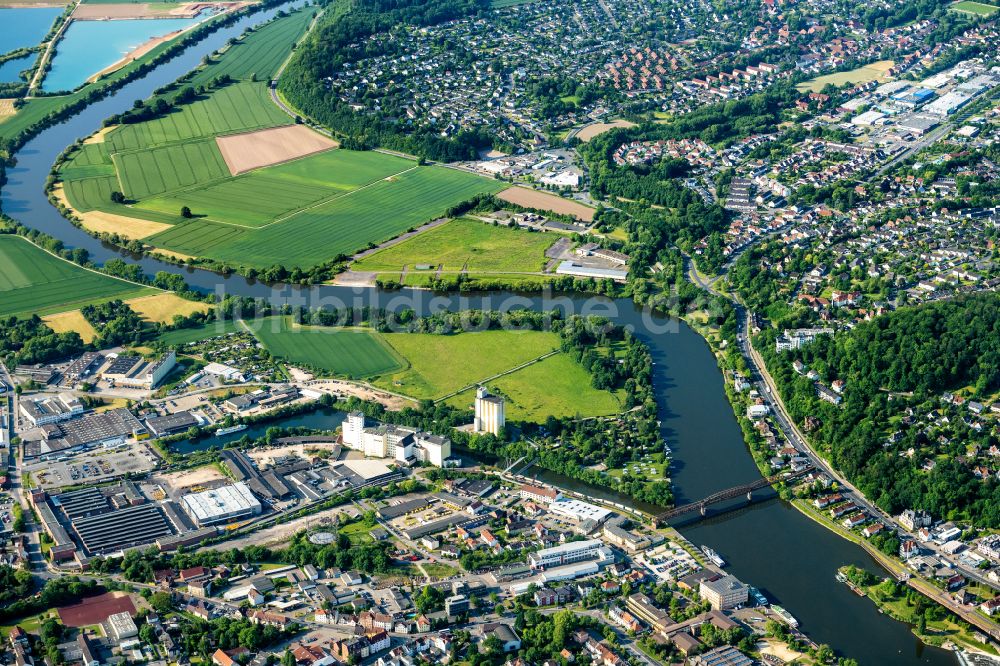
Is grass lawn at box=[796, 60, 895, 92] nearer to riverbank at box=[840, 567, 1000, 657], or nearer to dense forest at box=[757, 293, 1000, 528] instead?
dense forest at box=[757, 293, 1000, 528]

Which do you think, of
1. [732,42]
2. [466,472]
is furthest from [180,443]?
[732,42]

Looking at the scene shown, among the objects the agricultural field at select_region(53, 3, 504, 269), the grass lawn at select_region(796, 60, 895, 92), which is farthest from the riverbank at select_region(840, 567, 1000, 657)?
the grass lawn at select_region(796, 60, 895, 92)

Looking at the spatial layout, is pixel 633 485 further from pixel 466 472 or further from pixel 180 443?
pixel 180 443

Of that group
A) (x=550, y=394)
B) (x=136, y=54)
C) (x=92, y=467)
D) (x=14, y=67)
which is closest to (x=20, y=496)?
(x=92, y=467)

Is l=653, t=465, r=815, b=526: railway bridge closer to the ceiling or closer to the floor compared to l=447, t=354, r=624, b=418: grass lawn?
closer to the floor

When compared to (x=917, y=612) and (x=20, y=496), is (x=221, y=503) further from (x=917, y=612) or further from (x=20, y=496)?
(x=917, y=612)

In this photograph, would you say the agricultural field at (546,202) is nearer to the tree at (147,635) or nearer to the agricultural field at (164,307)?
the agricultural field at (164,307)
